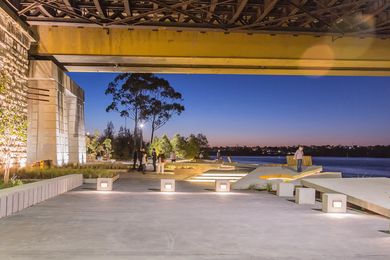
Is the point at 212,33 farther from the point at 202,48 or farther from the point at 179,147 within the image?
the point at 179,147

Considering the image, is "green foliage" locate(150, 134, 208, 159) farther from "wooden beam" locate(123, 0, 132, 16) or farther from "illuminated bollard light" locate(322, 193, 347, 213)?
"illuminated bollard light" locate(322, 193, 347, 213)

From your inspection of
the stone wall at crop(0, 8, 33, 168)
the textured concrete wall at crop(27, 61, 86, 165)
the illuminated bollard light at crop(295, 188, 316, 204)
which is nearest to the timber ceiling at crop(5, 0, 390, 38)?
the stone wall at crop(0, 8, 33, 168)

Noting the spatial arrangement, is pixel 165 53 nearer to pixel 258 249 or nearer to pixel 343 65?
pixel 343 65

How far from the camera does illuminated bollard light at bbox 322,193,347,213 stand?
13422 mm

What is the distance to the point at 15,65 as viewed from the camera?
74.1 ft

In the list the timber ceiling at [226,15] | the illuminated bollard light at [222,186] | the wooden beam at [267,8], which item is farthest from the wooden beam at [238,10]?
the illuminated bollard light at [222,186]

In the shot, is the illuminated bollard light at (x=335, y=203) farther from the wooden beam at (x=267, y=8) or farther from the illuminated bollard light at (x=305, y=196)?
the wooden beam at (x=267, y=8)

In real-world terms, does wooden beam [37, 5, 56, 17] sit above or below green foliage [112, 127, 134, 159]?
above

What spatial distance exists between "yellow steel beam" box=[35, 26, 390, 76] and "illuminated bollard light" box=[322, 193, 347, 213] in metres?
14.6

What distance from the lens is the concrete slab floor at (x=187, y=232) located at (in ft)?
25.8

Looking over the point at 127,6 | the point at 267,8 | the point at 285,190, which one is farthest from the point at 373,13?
the point at 127,6

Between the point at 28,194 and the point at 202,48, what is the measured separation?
15.3 metres

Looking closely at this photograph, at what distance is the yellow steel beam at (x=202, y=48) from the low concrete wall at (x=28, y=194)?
945cm

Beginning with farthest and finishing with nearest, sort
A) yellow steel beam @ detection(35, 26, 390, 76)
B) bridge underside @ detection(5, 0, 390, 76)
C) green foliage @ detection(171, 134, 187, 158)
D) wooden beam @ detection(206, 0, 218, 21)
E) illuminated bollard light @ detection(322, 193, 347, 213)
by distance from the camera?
green foliage @ detection(171, 134, 187, 158)
yellow steel beam @ detection(35, 26, 390, 76)
bridge underside @ detection(5, 0, 390, 76)
wooden beam @ detection(206, 0, 218, 21)
illuminated bollard light @ detection(322, 193, 347, 213)
